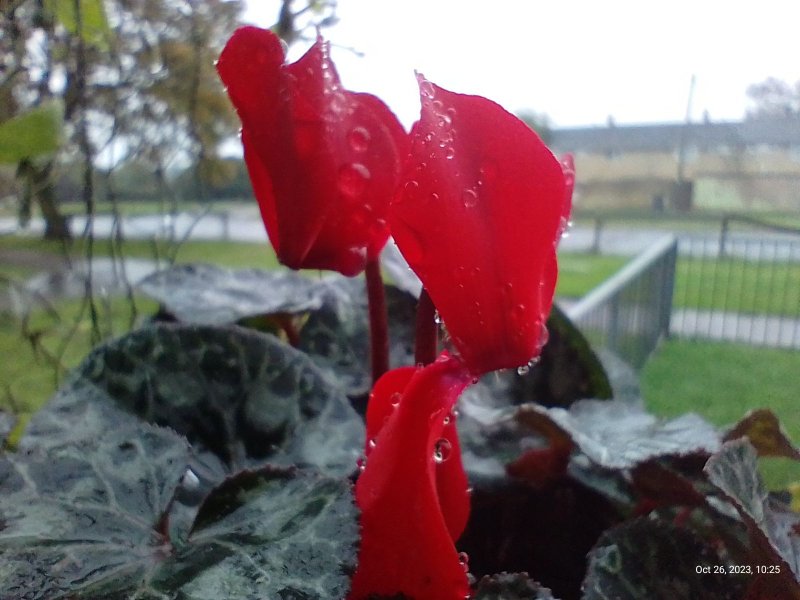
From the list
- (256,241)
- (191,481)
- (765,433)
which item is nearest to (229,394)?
(191,481)

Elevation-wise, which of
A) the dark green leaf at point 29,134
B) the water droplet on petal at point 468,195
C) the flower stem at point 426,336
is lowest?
the flower stem at point 426,336

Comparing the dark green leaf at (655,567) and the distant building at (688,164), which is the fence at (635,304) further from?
the dark green leaf at (655,567)

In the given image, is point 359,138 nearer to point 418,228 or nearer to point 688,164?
point 418,228

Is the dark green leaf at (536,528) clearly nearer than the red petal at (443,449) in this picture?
No

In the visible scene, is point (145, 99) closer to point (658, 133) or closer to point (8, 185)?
point (8, 185)

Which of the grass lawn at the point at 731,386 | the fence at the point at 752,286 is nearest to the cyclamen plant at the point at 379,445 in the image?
the grass lawn at the point at 731,386

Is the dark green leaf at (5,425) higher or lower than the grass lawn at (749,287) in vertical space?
lower
